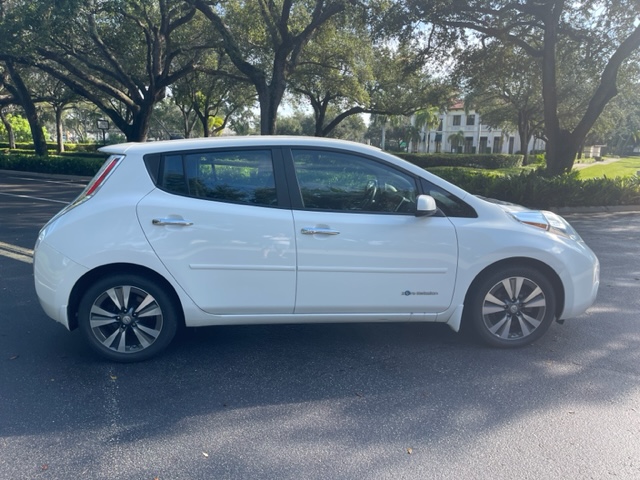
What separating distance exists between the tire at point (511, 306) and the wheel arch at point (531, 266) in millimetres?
19

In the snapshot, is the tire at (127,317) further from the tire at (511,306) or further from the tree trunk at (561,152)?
the tree trunk at (561,152)

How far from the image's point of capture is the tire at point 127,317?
3.95 metres

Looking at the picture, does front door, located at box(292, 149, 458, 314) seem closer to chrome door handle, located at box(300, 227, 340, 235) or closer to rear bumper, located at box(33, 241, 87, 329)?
chrome door handle, located at box(300, 227, 340, 235)

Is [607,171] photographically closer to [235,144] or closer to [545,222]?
[545,222]

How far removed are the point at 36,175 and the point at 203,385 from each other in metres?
22.7

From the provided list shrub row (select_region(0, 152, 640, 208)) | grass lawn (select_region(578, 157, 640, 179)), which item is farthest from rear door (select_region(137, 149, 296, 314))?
grass lawn (select_region(578, 157, 640, 179))

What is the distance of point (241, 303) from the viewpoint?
4031 millimetres

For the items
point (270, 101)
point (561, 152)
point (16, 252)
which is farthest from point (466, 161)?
point (16, 252)

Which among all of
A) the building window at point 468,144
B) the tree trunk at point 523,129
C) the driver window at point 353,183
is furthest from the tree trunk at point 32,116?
the building window at point 468,144

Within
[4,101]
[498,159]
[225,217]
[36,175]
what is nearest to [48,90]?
[4,101]

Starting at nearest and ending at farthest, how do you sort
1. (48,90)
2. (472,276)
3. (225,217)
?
(225,217) < (472,276) < (48,90)

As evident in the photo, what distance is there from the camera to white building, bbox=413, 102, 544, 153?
78262 millimetres

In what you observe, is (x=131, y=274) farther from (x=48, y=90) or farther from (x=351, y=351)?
(x=48, y=90)

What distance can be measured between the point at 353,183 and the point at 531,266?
1.61 meters
